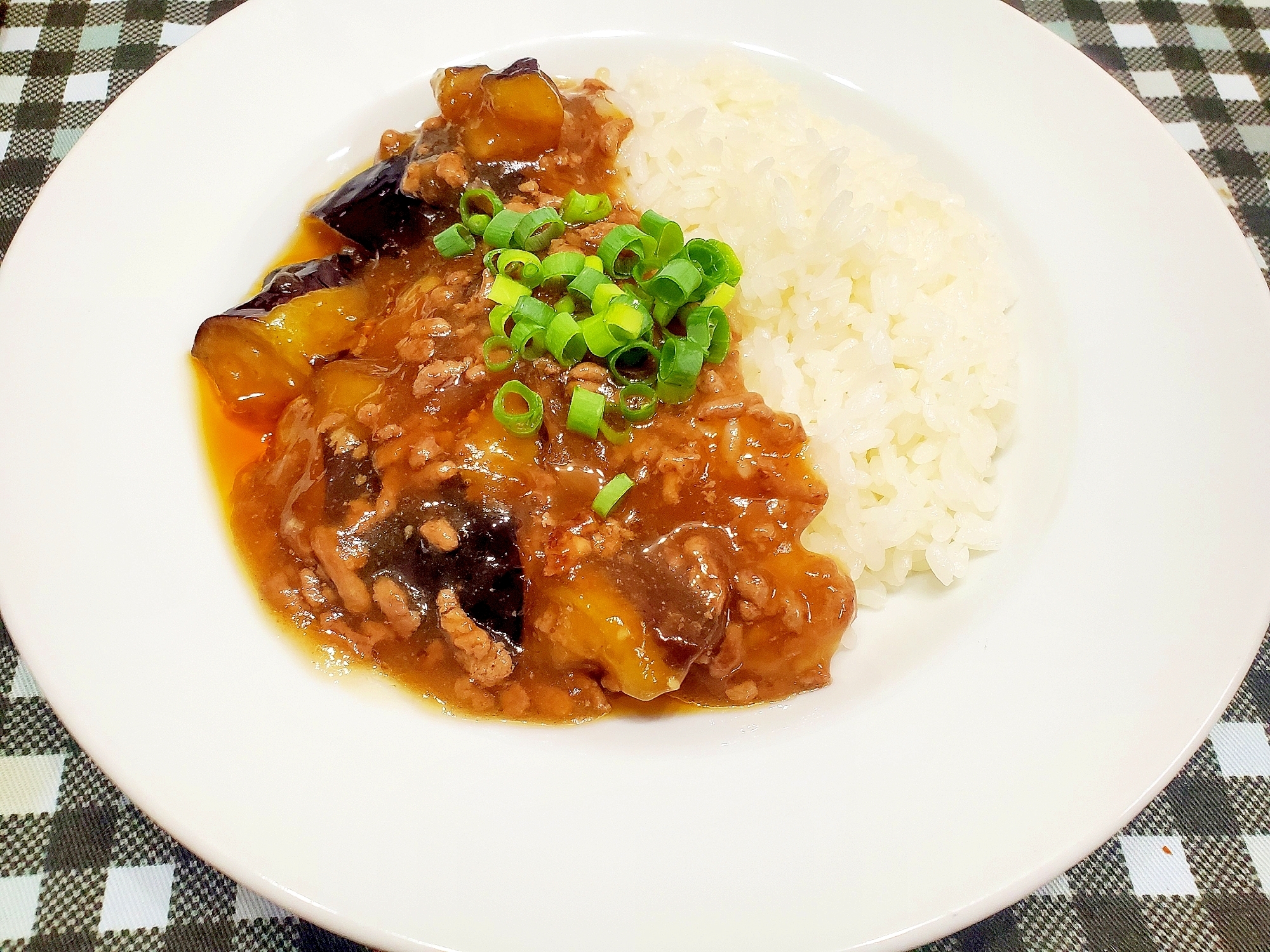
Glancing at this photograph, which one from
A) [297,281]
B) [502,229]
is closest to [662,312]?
[502,229]

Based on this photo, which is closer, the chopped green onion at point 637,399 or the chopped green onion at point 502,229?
the chopped green onion at point 637,399

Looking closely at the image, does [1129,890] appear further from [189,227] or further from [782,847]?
[189,227]

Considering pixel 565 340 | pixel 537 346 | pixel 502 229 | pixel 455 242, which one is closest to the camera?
pixel 565 340

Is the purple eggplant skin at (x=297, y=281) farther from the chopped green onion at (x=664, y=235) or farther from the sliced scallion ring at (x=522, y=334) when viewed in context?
the chopped green onion at (x=664, y=235)

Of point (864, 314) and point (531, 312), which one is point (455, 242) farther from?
point (864, 314)

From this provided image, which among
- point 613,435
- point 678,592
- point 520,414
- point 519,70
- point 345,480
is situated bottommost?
point 678,592

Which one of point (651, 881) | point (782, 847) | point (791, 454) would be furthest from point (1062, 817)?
point (791, 454)

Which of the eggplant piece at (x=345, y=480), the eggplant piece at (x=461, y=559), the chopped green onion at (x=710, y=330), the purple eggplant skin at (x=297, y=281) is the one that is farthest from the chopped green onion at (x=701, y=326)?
the purple eggplant skin at (x=297, y=281)
